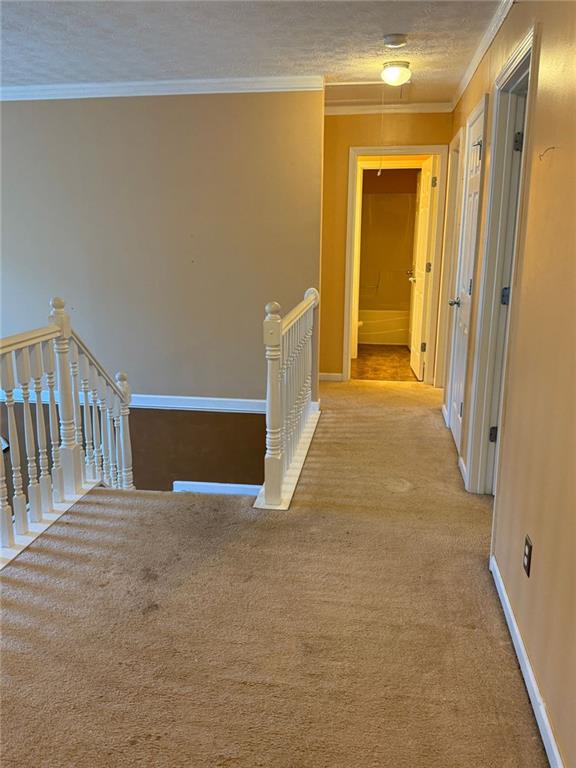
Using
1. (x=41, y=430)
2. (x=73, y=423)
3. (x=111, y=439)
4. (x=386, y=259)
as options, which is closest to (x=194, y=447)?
(x=111, y=439)

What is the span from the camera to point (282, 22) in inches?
122

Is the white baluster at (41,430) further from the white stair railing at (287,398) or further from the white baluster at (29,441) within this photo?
the white stair railing at (287,398)

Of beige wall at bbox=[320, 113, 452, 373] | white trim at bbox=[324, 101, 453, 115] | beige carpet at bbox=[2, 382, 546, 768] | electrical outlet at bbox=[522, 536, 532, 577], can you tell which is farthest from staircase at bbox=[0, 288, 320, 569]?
white trim at bbox=[324, 101, 453, 115]

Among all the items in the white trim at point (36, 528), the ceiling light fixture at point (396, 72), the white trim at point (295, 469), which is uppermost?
the ceiling light fixture at point (396, 72)

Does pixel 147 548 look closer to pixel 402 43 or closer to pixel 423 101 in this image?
pixel 402 43

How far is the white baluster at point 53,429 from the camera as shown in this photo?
2.87 metres

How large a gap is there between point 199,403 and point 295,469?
179cm

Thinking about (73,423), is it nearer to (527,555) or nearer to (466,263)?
(527,555)

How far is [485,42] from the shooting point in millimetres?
3258

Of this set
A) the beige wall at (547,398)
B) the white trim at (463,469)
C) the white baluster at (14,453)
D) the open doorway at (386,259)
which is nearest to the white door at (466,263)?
the white trim at (463,469)

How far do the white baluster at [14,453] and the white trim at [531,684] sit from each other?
6.71 feet

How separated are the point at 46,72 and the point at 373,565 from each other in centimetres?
403

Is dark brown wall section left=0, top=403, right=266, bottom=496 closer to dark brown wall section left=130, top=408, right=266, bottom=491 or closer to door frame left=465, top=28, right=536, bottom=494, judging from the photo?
dark brown wall section left=130, top=408, right=266, bottom=491

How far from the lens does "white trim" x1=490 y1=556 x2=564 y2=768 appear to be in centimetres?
152
